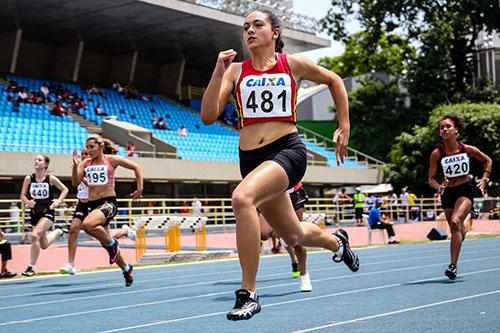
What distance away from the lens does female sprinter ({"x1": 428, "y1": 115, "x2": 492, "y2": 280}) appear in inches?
394

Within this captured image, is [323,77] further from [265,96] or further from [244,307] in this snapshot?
[244,307]

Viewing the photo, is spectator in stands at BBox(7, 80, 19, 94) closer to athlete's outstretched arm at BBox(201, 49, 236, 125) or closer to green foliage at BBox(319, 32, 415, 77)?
athlete's outstretched arm at BBox(201, 49, 236, 125)

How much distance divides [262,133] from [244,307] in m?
1.27

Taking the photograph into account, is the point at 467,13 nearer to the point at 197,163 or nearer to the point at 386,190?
the point at 386,190

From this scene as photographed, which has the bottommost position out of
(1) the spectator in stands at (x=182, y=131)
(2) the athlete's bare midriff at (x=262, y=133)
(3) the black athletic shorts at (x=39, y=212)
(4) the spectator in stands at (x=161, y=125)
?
(3) the black athletic shorts at (x=39, y=212)

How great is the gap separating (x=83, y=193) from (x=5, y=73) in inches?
1119

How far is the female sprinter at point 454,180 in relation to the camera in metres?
10.0

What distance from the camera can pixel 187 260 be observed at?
1717 cm

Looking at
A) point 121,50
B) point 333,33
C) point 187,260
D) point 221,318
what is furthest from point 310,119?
point 221,318

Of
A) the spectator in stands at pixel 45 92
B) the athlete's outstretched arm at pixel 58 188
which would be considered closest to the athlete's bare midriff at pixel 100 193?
the athlete's outstretched arm at pixel 58 188

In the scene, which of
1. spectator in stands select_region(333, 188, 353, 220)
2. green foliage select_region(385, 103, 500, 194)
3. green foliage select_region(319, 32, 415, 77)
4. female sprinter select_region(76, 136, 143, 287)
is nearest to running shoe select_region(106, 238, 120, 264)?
female sprinter select_region(76, 136, 143, 287)

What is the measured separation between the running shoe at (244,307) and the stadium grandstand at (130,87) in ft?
83.8

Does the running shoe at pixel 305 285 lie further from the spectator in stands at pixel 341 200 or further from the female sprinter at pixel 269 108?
the spectator in stands at pixel 341 200

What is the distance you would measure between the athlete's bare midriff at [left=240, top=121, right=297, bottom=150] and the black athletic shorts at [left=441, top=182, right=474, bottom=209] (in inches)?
200
